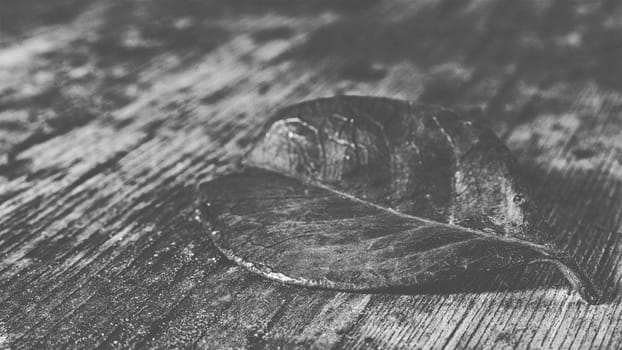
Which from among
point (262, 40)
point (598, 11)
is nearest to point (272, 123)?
point (262, 40)

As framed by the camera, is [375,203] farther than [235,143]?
No

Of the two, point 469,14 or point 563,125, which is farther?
point 469,14

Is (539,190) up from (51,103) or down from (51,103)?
down

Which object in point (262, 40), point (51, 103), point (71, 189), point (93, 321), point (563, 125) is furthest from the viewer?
point (262, 40)

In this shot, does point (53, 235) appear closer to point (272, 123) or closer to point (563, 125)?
point (272, 123)
